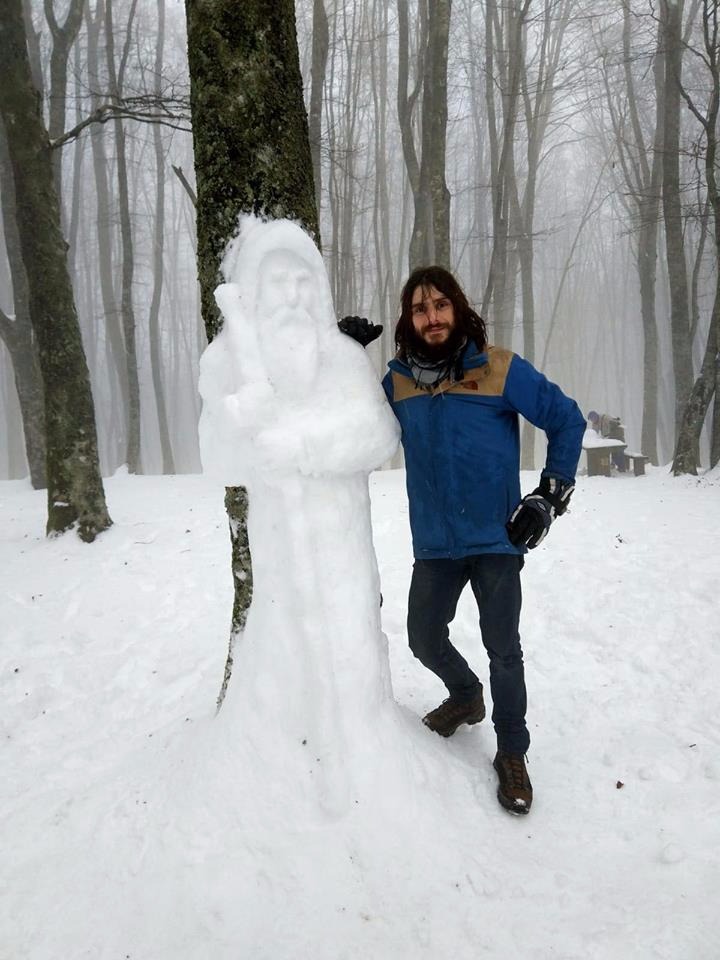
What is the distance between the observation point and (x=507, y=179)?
1257 cm

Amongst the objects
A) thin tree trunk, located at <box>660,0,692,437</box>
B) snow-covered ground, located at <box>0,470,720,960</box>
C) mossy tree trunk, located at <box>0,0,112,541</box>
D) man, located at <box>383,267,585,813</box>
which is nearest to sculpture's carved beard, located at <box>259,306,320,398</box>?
man, located at <box>383,267,585,813</box>

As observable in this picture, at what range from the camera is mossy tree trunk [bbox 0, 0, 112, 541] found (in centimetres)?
516

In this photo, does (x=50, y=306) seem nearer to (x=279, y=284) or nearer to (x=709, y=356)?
(x=279, y=284)

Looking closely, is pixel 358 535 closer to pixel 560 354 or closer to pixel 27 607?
pixel 27 607

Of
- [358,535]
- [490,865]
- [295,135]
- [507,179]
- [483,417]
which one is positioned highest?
[507,179]

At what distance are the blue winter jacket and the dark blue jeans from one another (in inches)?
4.4

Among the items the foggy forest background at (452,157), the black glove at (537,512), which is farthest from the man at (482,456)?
the foggy forest background at (452,157)

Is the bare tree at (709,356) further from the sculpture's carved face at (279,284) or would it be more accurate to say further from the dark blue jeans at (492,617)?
the sculpture's carved face at (279,284)

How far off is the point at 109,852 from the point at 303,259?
215cm

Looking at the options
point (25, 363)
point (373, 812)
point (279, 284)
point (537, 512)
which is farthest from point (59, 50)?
point (373, 812)

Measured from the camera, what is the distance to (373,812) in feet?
6.58

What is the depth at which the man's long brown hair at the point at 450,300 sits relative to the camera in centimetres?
218

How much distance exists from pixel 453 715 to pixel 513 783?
0.44 m

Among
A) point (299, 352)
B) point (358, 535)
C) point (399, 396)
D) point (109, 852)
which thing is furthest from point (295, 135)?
point (109, 852)
